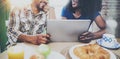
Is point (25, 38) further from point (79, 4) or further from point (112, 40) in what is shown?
point (112, 40)

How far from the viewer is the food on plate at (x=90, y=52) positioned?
4.80 ft

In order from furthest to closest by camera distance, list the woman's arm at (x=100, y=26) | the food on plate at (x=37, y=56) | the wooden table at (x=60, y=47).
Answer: the woman's arm at (x=100, y=26) < the wooden table at (x=60, y=47) < the food on plate at (x=37, y=56)

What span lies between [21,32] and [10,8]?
0.19m

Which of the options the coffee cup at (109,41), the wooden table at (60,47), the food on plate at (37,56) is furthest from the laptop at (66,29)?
the food on plate at (37,56)

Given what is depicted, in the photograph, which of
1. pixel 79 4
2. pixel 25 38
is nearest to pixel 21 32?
pixel 25 38

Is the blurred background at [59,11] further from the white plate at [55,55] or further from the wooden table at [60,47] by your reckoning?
the white plate at [55,55]

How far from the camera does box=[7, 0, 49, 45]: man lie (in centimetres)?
164

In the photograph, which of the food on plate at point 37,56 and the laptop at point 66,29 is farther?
the laptop at point 66,29

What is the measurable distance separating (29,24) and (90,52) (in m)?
0.47

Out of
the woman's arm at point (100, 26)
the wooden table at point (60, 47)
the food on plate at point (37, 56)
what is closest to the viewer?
the food on plate at point (37, 56)

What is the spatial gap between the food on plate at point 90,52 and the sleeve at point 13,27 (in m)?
0.43

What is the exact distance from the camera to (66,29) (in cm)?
171

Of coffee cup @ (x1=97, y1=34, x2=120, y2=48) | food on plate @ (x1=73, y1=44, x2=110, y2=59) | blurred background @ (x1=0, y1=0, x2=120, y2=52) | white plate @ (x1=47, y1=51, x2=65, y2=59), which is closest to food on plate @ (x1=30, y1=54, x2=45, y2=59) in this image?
white plate @ (x1=47, y1=51, x2=65, y2=59)

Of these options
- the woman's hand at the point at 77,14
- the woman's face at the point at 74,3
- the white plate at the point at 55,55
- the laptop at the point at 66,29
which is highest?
the woman's face at the point at 74,3
